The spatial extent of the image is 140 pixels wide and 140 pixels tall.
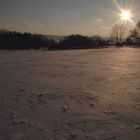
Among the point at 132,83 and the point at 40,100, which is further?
the point at 132,83

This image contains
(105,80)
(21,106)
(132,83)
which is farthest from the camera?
(105,80)

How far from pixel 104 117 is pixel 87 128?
66 centimetres

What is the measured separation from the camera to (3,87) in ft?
22.0

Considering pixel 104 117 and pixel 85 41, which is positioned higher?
pixel 85 41

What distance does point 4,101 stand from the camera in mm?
5328

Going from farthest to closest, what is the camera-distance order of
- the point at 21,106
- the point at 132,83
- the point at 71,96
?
the point at 132,83
the point at 71,96
the point at 21,106

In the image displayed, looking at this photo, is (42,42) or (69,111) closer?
(69,111)

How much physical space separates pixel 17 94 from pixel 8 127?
208 centimetres

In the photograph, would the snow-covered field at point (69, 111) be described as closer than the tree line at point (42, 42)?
Yes

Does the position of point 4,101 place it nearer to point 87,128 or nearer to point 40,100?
point 40,100

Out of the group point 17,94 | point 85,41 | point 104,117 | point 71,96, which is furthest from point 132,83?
point 85,41

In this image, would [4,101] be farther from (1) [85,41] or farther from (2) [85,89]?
(1) [85,41]

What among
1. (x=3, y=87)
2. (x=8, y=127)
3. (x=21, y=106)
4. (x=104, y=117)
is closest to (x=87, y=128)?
(x=104, y=117)

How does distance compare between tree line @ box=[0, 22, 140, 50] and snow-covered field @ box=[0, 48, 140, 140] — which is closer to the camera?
snow-covered field @ box=[0, 48, 140, 140]
